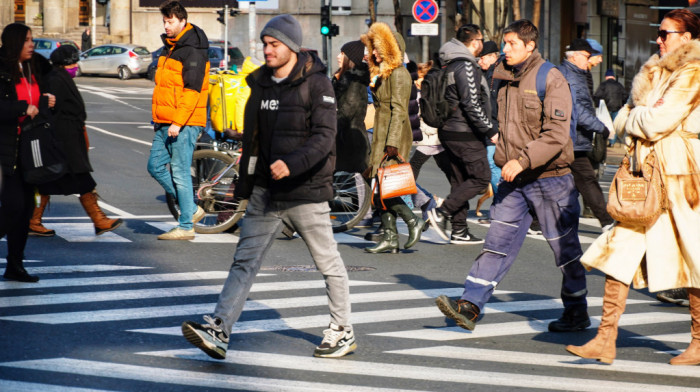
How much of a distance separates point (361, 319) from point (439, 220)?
381 centimetres

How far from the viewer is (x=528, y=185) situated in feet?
23.3

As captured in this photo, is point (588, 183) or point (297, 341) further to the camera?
point (588, 183)

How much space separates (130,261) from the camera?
9719 mm

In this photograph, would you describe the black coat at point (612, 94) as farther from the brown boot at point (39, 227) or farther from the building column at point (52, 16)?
the building column at point (52, 16)

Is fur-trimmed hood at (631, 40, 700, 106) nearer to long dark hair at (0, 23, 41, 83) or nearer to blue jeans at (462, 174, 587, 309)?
blue jeans at (462, 174, 587, 309)

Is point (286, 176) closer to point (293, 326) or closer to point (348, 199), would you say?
point (293, 326)

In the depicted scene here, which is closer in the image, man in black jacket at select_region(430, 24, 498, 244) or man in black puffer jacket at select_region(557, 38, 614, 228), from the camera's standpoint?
man in black puffer jacket at select_region(557, 38, 614, 228)

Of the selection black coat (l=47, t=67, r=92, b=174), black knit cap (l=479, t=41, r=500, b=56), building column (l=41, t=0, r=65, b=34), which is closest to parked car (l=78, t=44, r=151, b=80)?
building column (l=41, t=0, r=65, b=34)

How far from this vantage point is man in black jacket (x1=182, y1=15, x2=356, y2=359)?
6254 millimetres

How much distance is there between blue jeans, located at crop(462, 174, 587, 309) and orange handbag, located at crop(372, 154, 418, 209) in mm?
3075

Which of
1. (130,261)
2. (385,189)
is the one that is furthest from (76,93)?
(385,189)

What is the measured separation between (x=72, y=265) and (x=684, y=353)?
4.99m

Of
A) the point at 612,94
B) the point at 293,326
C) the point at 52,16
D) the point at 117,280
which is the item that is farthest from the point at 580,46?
the point at 52,16

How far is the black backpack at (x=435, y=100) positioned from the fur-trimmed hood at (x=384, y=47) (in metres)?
0.50
